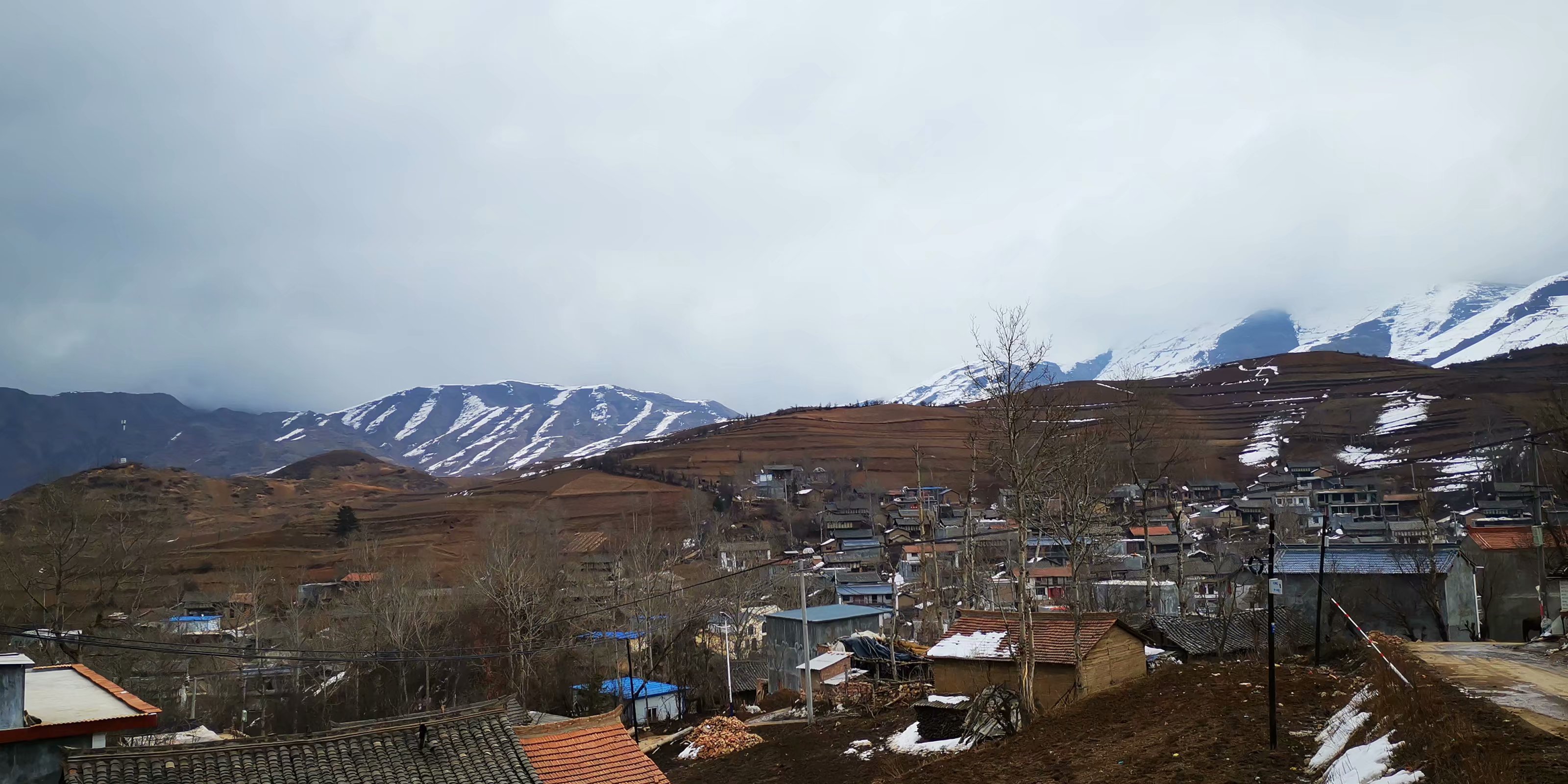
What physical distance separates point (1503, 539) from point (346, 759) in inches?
1740

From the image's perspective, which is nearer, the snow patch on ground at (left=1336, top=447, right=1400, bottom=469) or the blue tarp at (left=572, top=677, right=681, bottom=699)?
the blue tarp at (left=572, top=677, right=681, bottom=699)

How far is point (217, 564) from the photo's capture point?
8731cm

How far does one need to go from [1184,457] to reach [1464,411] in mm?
111992

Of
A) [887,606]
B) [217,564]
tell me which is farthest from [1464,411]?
[217,564]

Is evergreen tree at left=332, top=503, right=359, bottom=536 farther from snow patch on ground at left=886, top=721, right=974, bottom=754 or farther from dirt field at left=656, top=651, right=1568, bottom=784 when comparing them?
snow patch on ground at left=886, top=721, right=974, bottom=754

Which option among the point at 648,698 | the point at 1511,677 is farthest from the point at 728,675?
the point at 1511,677

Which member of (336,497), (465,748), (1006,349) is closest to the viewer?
A: (465,748)

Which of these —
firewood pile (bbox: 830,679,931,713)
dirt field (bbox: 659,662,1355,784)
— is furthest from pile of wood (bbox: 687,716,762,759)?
firewood pile (bbox: 830,679,931,713)

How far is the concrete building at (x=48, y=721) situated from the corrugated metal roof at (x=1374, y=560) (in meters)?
39.1

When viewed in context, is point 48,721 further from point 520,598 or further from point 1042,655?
point 520,598

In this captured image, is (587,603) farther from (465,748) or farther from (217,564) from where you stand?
(217,564)

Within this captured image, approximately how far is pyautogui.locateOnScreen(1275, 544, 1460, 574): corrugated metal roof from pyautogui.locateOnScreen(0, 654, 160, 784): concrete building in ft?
128

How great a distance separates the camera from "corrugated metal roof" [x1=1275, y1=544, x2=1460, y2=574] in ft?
116

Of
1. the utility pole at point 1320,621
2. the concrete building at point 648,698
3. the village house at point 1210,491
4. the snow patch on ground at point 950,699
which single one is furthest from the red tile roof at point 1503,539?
the village house at point 1210,491
